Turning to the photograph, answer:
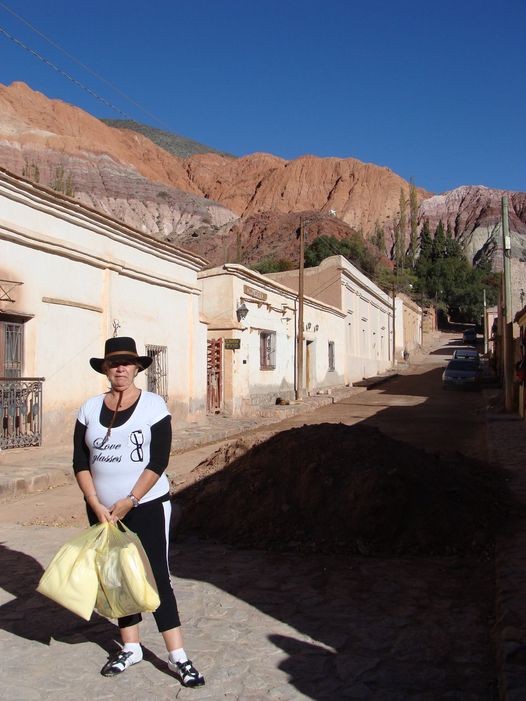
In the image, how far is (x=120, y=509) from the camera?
2.97 meters

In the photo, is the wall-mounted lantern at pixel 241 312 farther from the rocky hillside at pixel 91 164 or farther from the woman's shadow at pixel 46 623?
the rocky hillside at pixel 91 164

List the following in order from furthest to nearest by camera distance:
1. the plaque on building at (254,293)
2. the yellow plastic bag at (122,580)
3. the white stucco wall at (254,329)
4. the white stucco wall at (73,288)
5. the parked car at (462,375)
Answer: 1. the parked car at (462,375)
2. the plaque on building at (254,293)
3. the white stucco wall at (254,329)
4. the white stucco wall at (73,288)
5. the yellow plastic bag at (122,580)

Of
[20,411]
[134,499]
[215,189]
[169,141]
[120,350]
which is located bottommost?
[20,411]

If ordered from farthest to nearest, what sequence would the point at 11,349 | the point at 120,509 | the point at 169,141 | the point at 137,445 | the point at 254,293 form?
the point at 169,141, the point at 254,293, the point at 11,349, the point at 137,445, the point at 120,509

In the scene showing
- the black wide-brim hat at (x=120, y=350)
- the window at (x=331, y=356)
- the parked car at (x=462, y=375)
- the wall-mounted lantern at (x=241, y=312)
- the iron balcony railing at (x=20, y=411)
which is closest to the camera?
the black wide-brim hat at (x=120, y=350)

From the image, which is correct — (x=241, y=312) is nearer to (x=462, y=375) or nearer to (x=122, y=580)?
(x=462, y=375)

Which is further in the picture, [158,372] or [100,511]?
[158,372]

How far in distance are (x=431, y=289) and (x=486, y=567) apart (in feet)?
229

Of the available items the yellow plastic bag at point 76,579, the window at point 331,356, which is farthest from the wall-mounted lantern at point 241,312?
the yellow plastic bag at point 76,579

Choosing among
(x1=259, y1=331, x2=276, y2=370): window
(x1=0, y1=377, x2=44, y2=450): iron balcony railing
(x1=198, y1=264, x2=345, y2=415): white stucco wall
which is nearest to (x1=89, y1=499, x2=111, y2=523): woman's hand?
(x1=0, y1=377, x2=44, y2=450): iron balcony railing

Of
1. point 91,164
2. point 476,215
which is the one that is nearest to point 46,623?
point 91,164

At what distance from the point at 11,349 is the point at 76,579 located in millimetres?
7381

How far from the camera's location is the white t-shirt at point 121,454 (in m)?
3.06

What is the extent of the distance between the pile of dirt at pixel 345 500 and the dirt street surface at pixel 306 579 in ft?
0.05
